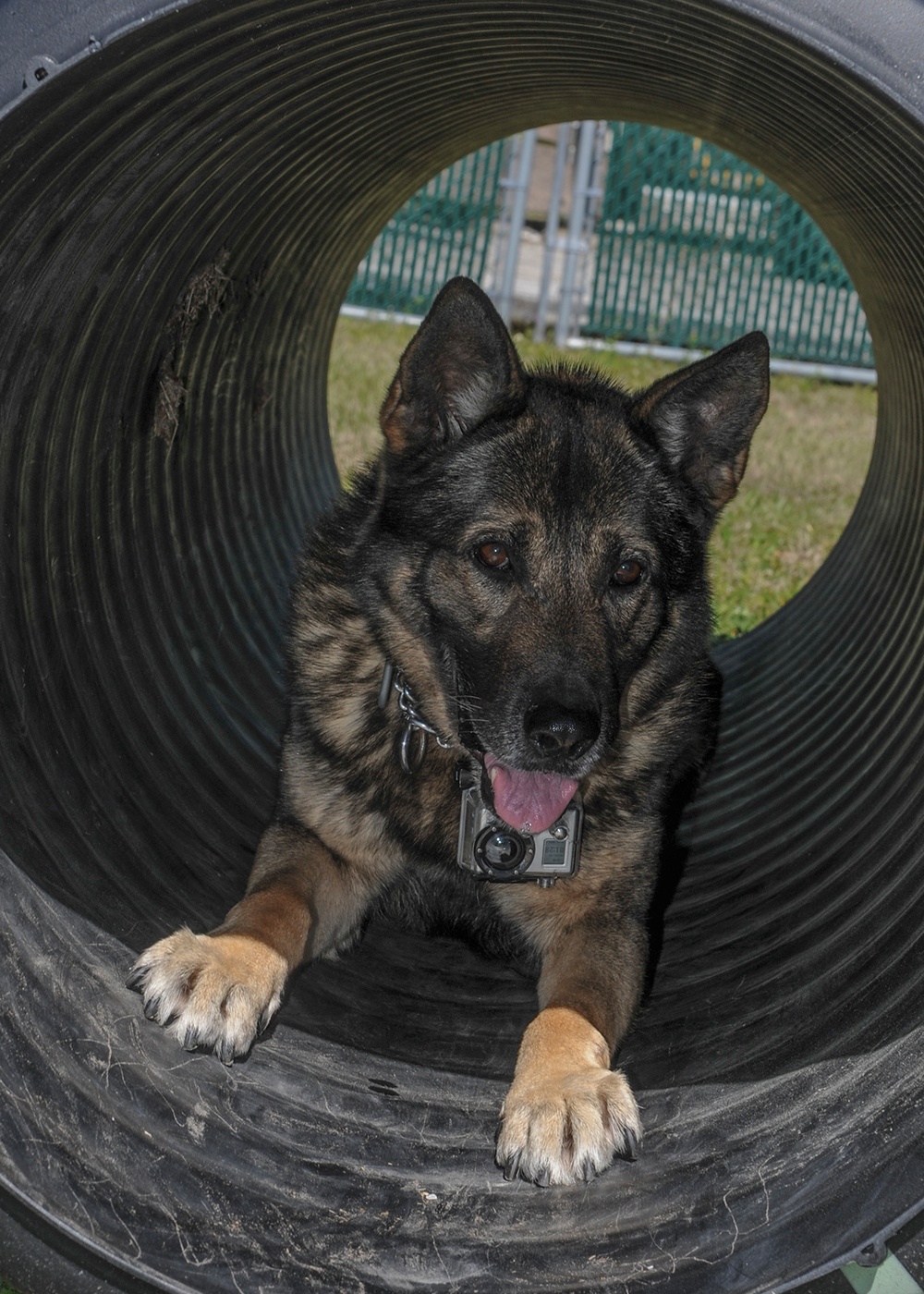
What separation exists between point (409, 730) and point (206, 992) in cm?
99

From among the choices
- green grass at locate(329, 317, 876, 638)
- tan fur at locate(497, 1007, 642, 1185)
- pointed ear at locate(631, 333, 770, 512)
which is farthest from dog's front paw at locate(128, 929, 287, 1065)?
green grass at locate(329, 317, 876, 638)

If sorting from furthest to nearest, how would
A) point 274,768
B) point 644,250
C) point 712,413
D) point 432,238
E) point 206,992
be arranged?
point 644,250, point 432,238, point 274,768, point 712,413, point 206,992

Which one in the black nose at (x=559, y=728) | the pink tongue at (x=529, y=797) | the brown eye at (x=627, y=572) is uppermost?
the brown eye at (x=627, y=572)

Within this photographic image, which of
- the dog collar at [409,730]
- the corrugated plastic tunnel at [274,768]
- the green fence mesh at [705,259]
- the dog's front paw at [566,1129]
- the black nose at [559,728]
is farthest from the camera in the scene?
the green fence mesh at [705,259]

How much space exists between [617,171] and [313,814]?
39.3 feet

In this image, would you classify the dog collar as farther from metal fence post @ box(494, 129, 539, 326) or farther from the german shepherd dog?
metal fence post @ box(494, 129, 539, 326)

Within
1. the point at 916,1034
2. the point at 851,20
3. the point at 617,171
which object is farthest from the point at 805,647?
the point at 617,171

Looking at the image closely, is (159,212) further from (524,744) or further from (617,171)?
(617,171)

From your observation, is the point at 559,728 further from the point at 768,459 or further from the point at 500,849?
the point at 768,459

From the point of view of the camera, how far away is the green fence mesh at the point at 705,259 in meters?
14.2

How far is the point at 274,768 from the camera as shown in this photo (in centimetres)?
487

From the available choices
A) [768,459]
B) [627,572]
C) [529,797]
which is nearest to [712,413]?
[627,572]

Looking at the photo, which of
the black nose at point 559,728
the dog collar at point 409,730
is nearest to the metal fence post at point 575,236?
the dog collar at point 409,730

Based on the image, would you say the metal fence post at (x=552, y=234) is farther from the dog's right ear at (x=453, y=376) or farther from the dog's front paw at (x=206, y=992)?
the dog's front paw at (x=206, y=992)
